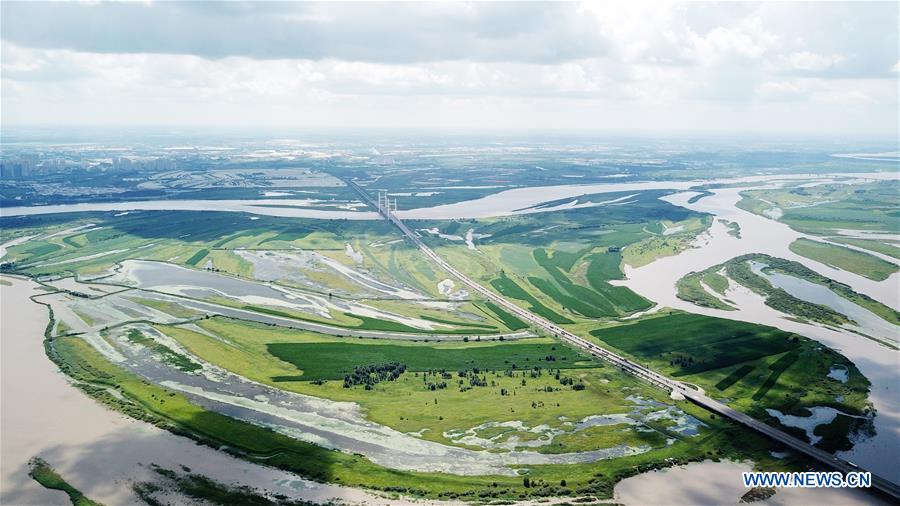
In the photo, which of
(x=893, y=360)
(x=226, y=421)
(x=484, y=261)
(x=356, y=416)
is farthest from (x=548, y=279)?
(x=226, y=421)

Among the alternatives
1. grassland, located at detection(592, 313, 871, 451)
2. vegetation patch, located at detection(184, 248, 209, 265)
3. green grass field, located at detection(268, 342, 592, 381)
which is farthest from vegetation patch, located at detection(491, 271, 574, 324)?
vegetation patch, located at detection(184, 248, 209, 265)

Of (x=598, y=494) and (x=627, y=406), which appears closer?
(x=598, y=494)

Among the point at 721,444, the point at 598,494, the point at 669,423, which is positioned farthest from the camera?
the point at 669,423

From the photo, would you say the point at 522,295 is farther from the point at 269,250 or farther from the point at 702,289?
the point at 269,250

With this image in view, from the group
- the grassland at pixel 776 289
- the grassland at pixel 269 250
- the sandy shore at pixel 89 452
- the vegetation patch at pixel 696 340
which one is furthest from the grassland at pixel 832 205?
the sandy shore at pixel 89 452

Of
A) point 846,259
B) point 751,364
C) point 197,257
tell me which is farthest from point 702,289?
point 197,257

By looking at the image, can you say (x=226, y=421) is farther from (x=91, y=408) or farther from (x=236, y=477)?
(x=91, y=408)

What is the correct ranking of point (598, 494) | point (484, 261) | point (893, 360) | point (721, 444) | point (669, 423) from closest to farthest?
point (598, 494)
point (721, 444)
point (669, 423)
point (893, 360)
point (484, 261)
